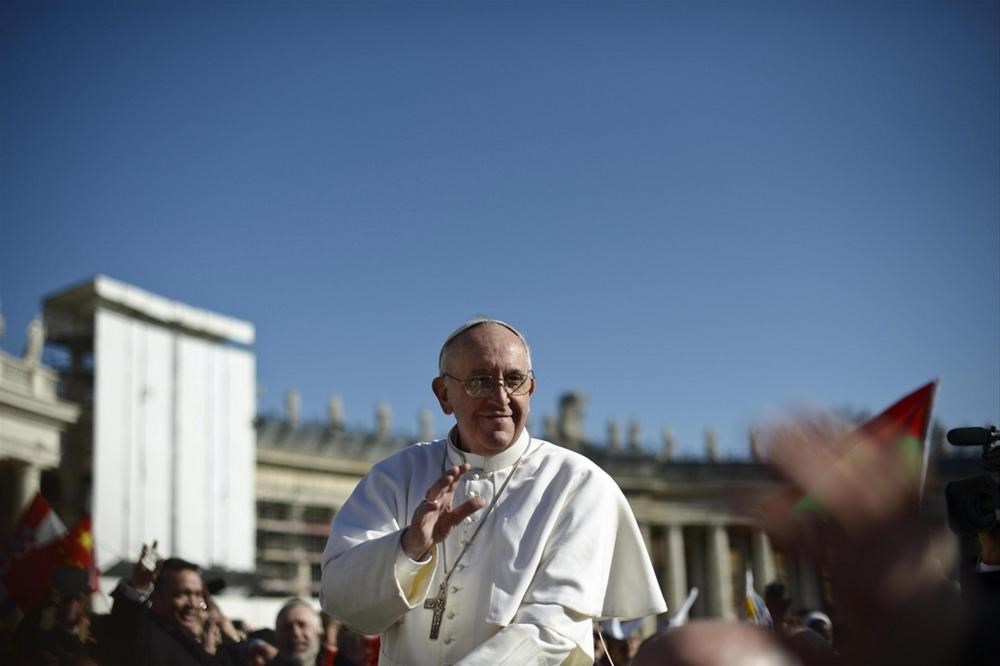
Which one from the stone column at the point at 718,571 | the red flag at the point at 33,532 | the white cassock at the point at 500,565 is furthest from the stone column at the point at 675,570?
the white cassock at the point at 500,565

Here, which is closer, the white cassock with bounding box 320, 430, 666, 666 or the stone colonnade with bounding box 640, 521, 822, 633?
the white cassock with bounding box 320, 430, 666, 666

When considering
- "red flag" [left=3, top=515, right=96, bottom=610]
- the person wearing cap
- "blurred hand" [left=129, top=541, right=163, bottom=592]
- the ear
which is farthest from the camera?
"red flag" [left=3, top=515, right=96, bottom=610]

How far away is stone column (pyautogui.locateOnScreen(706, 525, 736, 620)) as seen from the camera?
74875mm

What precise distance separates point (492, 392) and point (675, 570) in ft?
232

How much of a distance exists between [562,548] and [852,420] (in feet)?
10.1

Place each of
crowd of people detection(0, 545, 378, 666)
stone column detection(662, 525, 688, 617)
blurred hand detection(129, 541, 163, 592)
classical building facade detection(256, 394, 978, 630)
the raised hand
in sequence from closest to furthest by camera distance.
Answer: the raised hand < crowd of people detection(0, 545, 378, 666) < blurred hand detection(129, 541, 163, 592) < classical building facade detection(256, 394, 978, 630) < stone column detection(662, 525, 688, 617)

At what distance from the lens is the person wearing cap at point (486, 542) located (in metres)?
4.75

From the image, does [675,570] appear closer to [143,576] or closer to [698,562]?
[698,562]

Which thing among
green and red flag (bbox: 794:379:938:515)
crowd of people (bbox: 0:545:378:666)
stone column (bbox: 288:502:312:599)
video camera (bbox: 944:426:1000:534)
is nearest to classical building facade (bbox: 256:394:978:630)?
stone column (bbox: 288:502:312:599)

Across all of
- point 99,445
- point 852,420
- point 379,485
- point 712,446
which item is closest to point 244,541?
point 99,445

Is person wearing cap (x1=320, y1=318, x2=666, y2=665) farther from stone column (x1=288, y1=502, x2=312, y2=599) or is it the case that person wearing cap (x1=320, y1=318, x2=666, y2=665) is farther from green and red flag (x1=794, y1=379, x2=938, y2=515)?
stone column (x1=288, y1=502, x2=312, y2=599)

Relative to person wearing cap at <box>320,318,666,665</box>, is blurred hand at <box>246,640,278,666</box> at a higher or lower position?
lower

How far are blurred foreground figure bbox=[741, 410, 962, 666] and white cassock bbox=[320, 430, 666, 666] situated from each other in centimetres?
287

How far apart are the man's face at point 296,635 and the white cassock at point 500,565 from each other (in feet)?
13.3
